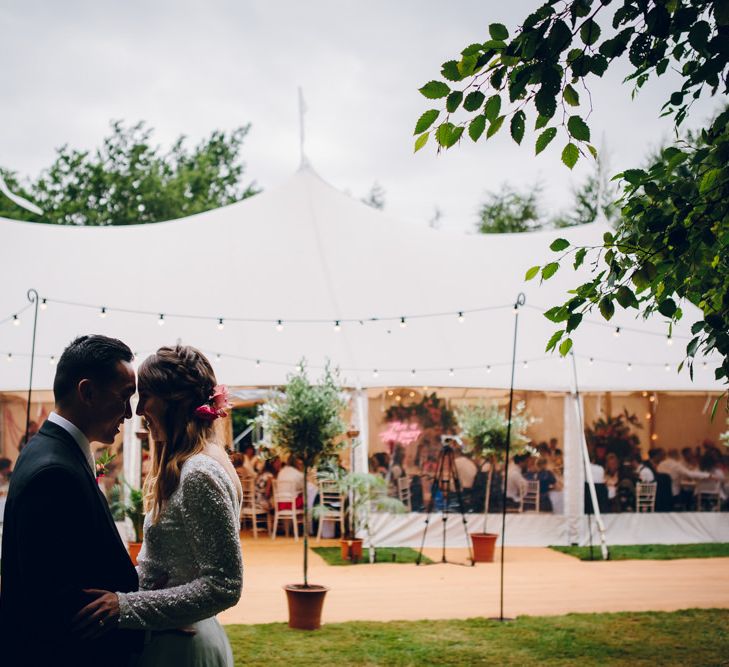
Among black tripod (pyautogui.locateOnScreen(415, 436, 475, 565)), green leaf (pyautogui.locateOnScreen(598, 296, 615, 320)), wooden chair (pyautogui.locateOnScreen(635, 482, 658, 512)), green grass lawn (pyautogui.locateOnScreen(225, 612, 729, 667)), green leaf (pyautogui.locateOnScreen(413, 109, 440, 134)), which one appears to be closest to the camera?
green leaf (pyautogui.locateOnScreen(413, 109, 440, 134))

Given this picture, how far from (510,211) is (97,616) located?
3248cm

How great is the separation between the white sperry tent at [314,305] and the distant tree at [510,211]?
1954cm

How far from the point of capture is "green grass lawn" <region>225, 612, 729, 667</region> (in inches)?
223

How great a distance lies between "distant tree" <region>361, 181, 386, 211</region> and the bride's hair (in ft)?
117

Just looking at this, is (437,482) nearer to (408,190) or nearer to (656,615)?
(656,615)

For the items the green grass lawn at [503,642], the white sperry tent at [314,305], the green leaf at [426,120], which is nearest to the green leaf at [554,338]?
the green leaf at [426,120]

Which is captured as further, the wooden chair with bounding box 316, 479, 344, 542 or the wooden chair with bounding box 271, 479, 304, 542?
the wooden chair with bounding box 271, 479, 304, 542

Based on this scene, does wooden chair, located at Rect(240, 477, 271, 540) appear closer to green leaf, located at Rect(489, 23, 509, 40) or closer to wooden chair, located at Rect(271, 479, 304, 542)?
wooden chair, located at Rect(271, 479, 304, 542)

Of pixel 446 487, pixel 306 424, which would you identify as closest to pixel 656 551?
pixel 446 487

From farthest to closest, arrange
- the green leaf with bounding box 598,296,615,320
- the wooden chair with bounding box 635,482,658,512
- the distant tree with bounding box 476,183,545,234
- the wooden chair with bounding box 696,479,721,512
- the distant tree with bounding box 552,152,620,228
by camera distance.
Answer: the distant tree with bounding box 476,183,545,234 → the distant tree with bounding box 552,152,620,228 → the wooden chair with bounding box 696,479,721,512 → the wooden chair with bounding box 635,482,658,512 → the green leaf with bounding box 598,296,615,320

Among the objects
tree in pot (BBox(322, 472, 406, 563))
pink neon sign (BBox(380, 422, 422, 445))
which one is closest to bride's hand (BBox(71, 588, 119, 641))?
tree in pot (BBox(322, 472, 406, 563))

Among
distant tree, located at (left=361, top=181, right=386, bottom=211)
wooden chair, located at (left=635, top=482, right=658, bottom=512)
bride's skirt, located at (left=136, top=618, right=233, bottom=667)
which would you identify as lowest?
wooden chair, located at (left=635, top=482, right=658, bottom=512)

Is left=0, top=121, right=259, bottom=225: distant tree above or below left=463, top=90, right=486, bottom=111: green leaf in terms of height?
above

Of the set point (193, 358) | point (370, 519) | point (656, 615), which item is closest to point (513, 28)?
point (193, 358)
